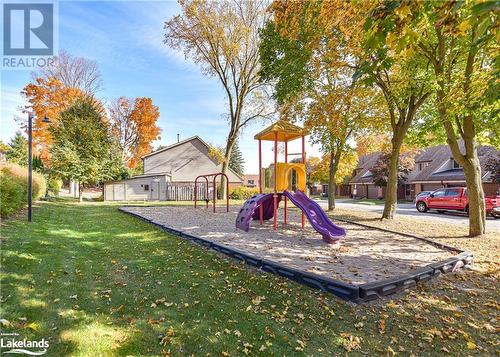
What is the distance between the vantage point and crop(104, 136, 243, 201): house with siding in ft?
86.8

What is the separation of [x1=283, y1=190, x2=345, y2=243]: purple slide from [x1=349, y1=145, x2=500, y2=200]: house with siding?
22.3 metres

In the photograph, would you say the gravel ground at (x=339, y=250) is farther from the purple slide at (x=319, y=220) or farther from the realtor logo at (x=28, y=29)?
the realtor logo at (x=28, y=29)

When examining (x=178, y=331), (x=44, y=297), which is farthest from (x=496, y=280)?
(x=44, y=297)

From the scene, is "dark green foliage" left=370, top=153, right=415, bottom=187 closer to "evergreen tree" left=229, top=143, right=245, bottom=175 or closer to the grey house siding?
the grey house siding

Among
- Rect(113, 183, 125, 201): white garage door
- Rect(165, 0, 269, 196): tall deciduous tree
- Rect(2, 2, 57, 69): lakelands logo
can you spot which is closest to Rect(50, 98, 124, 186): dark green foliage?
Rect(113, 183, 125, 201): white garage door

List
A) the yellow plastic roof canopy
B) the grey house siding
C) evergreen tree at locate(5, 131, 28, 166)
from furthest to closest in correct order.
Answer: evergreen tree at locate(5, 131, 28, 166), the grey house siding, the yellow plastic roof canopy

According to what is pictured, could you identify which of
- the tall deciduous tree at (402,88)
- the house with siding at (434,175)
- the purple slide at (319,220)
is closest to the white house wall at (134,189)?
the purple slide at (319,220)

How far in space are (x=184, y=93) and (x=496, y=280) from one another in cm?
2534

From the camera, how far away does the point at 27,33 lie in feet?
26.4

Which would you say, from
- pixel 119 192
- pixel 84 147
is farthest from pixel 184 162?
pixel 84 147

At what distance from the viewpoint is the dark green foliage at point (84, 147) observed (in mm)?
21359

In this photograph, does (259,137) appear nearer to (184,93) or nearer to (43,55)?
(43,55)

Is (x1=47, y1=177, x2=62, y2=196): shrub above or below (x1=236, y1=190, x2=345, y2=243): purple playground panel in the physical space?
above

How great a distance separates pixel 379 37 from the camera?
3.14 metres
